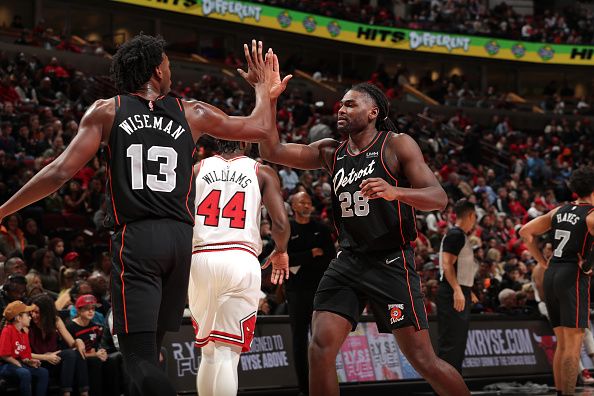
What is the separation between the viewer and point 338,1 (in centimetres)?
3534

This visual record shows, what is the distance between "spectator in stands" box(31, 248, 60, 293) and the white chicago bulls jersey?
16.9 ft

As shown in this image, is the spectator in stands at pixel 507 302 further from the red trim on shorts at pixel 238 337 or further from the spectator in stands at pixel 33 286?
the red trim on shorts at pixel 238 337

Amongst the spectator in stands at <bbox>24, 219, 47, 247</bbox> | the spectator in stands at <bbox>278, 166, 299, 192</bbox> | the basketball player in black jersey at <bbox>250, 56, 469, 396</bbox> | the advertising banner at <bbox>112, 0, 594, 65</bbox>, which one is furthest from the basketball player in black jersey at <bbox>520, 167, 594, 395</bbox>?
the advertising banner at <bbox>112, 0, 594, 65</bbox>

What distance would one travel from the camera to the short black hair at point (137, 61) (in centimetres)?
450

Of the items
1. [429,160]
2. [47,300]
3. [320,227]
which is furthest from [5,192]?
[429,160]

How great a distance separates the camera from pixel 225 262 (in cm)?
596

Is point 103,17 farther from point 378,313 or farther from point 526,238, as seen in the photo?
point 378,313

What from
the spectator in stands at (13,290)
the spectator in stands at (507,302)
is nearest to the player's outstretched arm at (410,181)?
the spectator in stands at (13,290)

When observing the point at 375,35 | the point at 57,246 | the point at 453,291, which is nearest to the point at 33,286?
the point at 57,246

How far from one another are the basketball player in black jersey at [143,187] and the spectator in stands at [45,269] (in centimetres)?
A: 673

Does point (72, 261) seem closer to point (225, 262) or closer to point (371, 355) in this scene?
point (371, 355)

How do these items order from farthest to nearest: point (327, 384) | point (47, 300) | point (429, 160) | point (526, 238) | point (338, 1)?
point (338, 1) → point (429, 160) → point (526, 238) → point (47, 300) → point (327, 384)

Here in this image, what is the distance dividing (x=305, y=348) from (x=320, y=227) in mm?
1214

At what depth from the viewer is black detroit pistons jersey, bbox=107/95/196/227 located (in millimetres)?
4316
